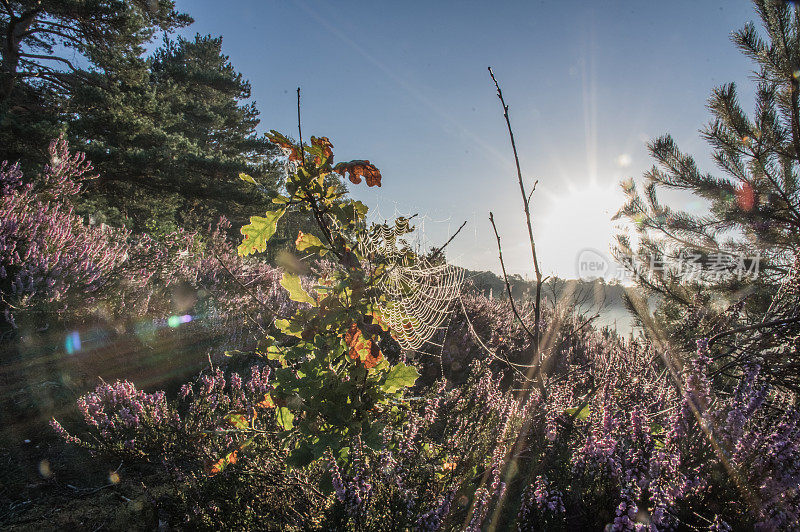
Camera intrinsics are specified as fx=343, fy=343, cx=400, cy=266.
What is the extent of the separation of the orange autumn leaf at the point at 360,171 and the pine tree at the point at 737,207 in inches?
148

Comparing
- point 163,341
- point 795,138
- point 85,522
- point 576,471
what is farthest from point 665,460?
point 163,341

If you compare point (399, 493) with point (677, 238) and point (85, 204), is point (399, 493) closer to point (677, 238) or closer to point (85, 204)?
point (677, 238)

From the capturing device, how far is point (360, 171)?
121 cm

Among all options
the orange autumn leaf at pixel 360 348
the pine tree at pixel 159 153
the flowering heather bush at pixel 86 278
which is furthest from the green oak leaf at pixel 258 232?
the pine tree at pixel 159 153

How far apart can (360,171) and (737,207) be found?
594 cm

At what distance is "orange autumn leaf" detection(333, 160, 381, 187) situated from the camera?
120cm

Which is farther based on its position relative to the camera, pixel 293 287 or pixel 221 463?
pixel 221 463

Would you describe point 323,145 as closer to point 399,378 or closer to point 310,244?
point 310,244

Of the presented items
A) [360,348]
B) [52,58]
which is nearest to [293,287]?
[360,348]

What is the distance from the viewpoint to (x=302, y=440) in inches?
52.7

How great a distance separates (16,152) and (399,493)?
483 inches

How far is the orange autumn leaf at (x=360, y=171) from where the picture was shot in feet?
3.95

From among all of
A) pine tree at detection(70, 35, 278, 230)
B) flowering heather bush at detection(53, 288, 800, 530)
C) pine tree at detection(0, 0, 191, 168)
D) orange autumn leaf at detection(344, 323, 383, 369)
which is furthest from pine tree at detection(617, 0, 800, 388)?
pine tree at detection(0, 0, 191, 168)

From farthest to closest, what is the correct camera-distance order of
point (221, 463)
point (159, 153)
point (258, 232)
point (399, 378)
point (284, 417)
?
point (159, 153), point (221, 463), point (284, 417), point (399, 378), point (258, 232)
